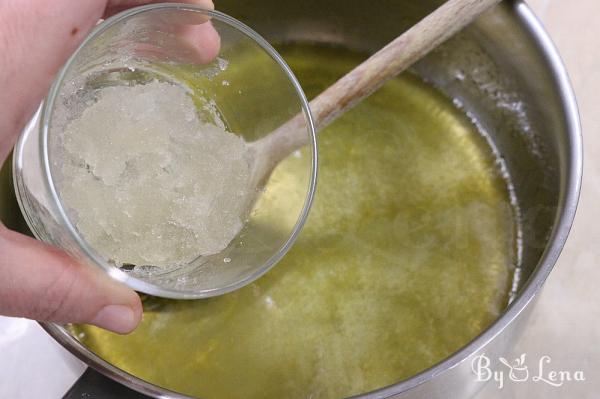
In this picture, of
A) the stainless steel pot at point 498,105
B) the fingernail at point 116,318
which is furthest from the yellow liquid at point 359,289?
the fingernail at point 116,318

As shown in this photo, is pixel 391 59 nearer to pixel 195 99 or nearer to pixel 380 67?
pixel 380 67

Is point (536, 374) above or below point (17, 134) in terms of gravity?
below

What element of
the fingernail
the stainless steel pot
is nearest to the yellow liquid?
the stainless steel pot

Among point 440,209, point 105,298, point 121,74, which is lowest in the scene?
point 440,209

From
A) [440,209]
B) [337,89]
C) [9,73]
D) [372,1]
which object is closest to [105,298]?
[9,73]

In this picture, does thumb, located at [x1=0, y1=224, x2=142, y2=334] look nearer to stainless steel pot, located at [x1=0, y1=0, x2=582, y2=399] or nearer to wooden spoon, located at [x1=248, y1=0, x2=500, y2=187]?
stainless steel pot, located at [x1=0, y1=0, x2=582, y2=399]

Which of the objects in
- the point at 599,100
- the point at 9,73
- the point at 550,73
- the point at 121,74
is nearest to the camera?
the point at 9,73

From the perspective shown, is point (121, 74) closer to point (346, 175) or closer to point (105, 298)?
point (105, 298)

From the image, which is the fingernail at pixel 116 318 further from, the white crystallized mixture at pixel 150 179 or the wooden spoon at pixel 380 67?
the wooden spoon at pixel 380 67

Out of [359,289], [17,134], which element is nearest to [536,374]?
[359,289]
